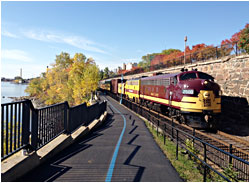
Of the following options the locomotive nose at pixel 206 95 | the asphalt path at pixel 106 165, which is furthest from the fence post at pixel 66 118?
the locomotive nose at pixel 206 95

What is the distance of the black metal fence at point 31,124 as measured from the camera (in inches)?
169

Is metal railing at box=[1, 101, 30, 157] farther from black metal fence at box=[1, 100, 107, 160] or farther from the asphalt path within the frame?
the asphalt path

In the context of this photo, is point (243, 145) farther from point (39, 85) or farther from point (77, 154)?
point (39, 85)

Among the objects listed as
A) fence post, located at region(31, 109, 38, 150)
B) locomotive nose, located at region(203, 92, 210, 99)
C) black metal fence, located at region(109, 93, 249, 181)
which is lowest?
black metal fence, located at region(109, 93, 249, 181)

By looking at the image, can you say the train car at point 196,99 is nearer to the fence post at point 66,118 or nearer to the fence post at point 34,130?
the fence post at point 66,118

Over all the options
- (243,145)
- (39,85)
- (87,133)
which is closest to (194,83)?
(243,145)

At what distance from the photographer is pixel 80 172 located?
4824 mm

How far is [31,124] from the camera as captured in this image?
5219 millimetres

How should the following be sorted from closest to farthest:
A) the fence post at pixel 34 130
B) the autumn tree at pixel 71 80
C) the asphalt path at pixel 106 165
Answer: the asphalt path at pixel 106 165, the fence post at pixel 34 130, the autumn tree at pixel 71 80

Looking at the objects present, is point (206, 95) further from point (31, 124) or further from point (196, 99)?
point (31, 124)

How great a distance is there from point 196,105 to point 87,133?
7.16m

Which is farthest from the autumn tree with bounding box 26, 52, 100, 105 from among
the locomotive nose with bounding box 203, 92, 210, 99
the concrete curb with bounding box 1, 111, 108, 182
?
the concrete curb with bounding box 1, 111, 108, 182

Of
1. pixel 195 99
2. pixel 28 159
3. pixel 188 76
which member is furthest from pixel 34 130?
pixel 188 76

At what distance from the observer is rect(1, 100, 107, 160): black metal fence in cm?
430
